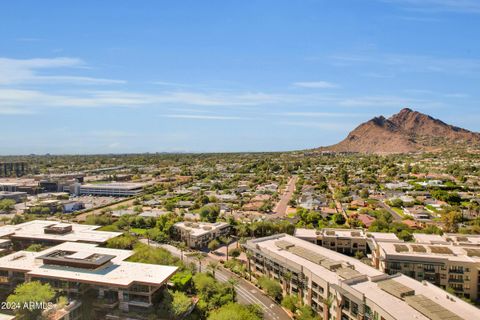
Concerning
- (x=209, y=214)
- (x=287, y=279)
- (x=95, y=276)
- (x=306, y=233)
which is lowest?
(x=287, y=279)

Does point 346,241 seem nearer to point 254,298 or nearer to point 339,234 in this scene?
point 339,234

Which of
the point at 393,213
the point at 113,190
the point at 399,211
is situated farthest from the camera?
the point at 113,190

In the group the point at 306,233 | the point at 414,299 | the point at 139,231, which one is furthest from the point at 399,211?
the point at 414,299

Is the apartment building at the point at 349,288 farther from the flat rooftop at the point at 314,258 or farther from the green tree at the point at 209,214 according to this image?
the green tree at the point at 209,214

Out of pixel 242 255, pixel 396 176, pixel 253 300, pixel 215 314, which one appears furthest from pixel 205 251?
pixel 396 176

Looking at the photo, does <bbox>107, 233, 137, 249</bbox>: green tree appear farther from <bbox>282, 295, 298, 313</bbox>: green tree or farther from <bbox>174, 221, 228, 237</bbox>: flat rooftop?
<bbox>282, 295, 298, 313</bbox>: green tree

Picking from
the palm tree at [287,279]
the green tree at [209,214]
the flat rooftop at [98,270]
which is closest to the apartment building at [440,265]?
the palm tree at [287,279]
